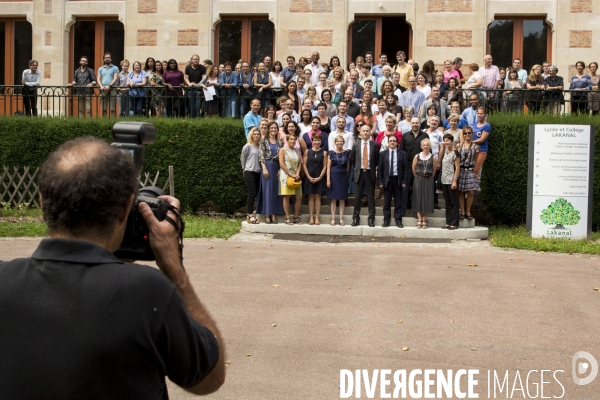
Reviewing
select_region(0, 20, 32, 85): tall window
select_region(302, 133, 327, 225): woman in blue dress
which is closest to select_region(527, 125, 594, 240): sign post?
select_region(302, 133, 327, 225): woman in blue dress

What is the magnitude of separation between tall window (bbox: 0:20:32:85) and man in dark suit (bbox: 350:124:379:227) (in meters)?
13.2

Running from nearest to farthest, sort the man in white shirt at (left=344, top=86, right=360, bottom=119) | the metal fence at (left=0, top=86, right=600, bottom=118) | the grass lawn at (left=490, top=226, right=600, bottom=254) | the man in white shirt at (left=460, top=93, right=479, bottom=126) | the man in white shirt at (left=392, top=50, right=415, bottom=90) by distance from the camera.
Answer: the grass lawn at (left=490, top=226, right=600, bottom=254) < the man in white shirt at (left=460, top=93, right=479, bottom=126) < the man in white shirt at (left=344, top=86, right=360, bottom=119) < the metal fence at (left=0, top=86, right=600, bottom=118) < the man in white shirt at (left=392, top=50, right=415, bottom=90)

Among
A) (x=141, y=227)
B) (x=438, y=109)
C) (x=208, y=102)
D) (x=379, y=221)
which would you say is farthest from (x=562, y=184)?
(x=141, y=227)

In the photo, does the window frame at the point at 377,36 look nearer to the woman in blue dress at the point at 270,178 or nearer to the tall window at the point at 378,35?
the tall window at the point at 378,35

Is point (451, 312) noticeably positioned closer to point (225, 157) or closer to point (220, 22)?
point (225, 157)

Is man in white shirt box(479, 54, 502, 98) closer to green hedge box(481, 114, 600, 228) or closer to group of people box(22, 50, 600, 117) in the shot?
group of people box(22, 50, 600, 117)

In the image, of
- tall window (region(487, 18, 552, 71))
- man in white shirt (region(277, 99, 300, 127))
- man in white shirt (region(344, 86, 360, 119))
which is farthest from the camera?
tall window (region(487, 18, 552, 71))

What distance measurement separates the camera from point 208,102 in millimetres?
18797

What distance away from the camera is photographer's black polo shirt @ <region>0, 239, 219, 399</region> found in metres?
2.31

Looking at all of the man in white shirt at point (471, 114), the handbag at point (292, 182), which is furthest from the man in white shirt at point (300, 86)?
the man in white shirt at point (471, 114)

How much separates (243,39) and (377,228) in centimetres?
987

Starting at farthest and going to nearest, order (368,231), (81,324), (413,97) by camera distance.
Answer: (413,97) < (368,231) < (81,324)

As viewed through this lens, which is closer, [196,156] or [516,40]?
[196,156]

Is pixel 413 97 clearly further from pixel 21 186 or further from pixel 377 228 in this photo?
pixel 21 186
